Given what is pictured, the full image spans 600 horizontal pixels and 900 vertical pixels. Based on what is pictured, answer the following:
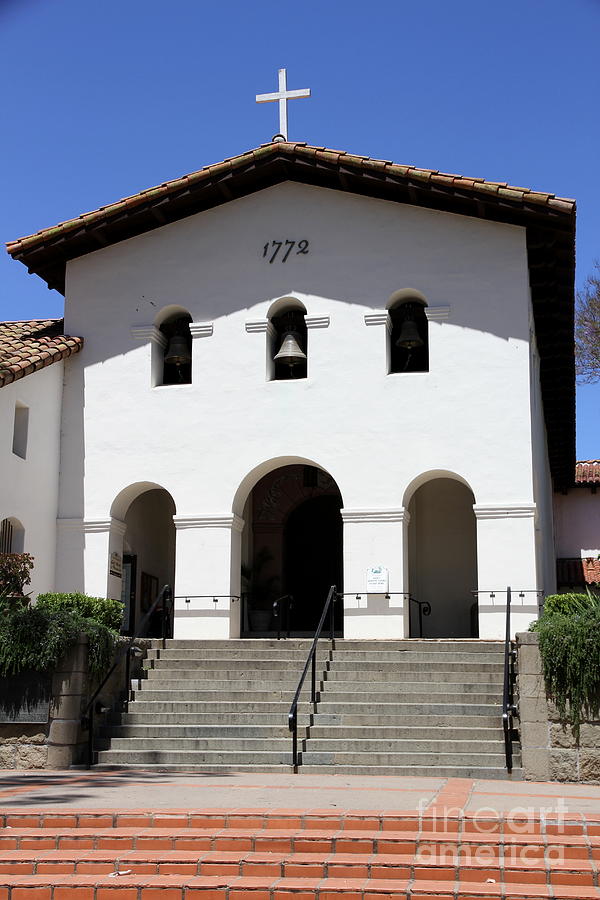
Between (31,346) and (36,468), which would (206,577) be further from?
(31,346)

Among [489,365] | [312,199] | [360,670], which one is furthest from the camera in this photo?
A: [312,199]

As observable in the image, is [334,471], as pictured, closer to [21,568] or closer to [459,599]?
[459,599]

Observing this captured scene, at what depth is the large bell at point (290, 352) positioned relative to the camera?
696 inches

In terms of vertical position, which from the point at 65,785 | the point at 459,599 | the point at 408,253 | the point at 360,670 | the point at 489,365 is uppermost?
the point at 408,253

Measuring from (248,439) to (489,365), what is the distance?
12.9ft

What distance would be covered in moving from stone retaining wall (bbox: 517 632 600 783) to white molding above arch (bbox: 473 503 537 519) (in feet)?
14.0

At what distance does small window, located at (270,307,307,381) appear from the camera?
1809 cm

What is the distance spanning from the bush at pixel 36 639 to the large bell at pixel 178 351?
591cm

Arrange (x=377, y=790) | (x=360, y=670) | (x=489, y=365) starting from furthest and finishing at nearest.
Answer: (x=489, y=365) < (x=360, y=670) < (x=377, y=790)

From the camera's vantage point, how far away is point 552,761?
39.3ft

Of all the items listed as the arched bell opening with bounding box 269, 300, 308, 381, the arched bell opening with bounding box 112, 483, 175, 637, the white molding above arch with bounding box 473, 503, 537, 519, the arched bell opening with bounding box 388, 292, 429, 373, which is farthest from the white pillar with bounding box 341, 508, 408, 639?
the arched bell opening with bounding box 112, 483, 175, 637

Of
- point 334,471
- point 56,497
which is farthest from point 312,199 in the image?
point 56,497

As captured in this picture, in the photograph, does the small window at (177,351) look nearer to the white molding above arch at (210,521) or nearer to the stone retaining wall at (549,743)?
the white molding above arch at (210,521)

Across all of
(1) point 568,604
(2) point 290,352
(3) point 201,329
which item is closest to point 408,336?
(2) point 290,352
